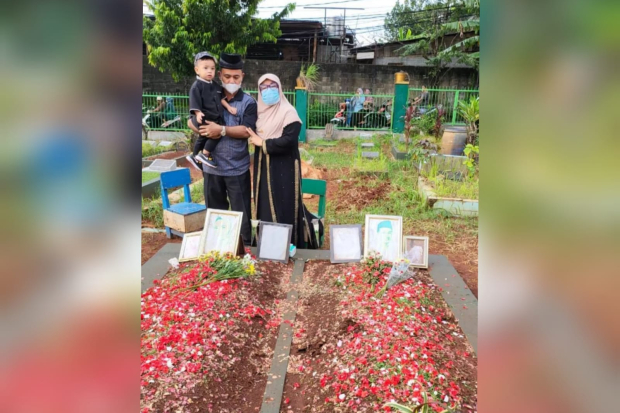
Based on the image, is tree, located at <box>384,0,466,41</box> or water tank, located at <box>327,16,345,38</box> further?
water tank, located at <box>327,16,345,38</box>

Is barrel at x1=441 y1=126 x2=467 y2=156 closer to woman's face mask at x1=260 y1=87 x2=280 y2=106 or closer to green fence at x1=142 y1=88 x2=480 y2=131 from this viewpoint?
green fence at x1=142 y1=88 x2=480 y2=131

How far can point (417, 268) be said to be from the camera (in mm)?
3811

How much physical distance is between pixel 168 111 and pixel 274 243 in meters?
10.0

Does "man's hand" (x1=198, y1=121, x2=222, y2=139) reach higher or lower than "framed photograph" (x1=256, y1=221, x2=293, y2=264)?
higher

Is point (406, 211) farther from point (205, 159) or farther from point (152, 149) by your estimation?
point (152, 149)

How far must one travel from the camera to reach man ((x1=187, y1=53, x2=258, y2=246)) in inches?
149

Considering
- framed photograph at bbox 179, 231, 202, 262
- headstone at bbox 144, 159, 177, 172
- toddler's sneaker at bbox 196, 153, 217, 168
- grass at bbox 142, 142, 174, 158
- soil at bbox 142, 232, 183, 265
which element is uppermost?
toddler's sneaker at bbox 196, 153, 217, 168

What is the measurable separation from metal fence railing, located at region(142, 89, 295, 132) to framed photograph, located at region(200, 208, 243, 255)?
9243 mm

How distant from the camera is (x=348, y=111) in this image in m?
13.3

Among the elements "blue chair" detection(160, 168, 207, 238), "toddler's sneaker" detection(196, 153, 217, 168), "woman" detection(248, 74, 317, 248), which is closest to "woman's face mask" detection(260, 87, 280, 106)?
"woman" detection(248, 74, 317, 248)

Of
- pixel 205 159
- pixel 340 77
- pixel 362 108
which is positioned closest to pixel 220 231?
pixel 205 159
